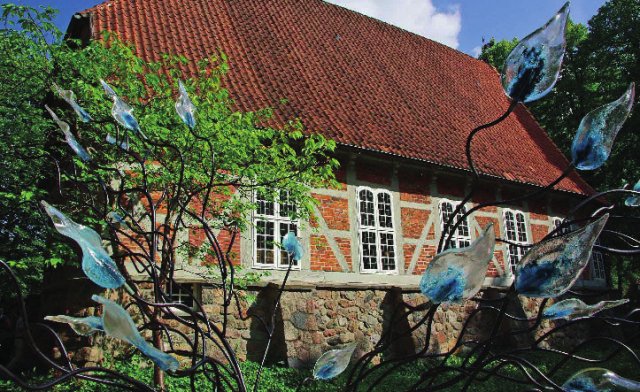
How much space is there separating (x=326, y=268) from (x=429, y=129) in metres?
4.57

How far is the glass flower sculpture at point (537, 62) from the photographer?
0.96 metres

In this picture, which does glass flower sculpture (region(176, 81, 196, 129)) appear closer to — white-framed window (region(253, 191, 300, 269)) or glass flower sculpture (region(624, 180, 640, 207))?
glass flower sculpture (region(624, 180, 640, 207))

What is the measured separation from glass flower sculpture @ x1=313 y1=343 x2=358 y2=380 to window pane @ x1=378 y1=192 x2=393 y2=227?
8209mm

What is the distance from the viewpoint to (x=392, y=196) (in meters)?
9.66

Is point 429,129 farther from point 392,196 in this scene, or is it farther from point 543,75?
point 543,75

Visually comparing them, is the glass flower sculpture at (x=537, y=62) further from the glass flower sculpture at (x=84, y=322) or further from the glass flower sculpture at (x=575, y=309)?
the glass flower sculpture at (x=84, y=322)

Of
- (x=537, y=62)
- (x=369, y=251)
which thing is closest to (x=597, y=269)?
(x=369, y=251)

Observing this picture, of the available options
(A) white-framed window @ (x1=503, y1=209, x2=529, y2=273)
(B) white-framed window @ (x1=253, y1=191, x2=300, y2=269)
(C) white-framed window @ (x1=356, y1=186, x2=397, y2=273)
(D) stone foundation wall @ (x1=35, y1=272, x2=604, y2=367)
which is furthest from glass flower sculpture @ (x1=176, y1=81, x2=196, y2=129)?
(A) white-framed window @ (x1=503, y1=209, x2=529, y2=273)

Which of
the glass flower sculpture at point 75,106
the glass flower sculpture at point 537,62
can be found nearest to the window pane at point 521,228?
the glass flower sculpture at point 537,62

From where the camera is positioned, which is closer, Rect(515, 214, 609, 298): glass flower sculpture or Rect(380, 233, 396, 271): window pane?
Rect(515, 214, 609, 298): glass flower sculpture

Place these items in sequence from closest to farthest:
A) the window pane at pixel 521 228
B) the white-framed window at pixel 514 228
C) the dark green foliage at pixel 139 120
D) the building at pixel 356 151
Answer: the dark green foliage at pixel 139 120 < the building at pixel 356 151 < the white-framed window at pixel 514 228 < the window pane at pixel 521 228

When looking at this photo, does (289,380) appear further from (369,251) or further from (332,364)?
(332,364)

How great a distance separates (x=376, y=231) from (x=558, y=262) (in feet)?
27.9

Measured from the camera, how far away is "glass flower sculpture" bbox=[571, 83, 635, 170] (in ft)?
3.29
